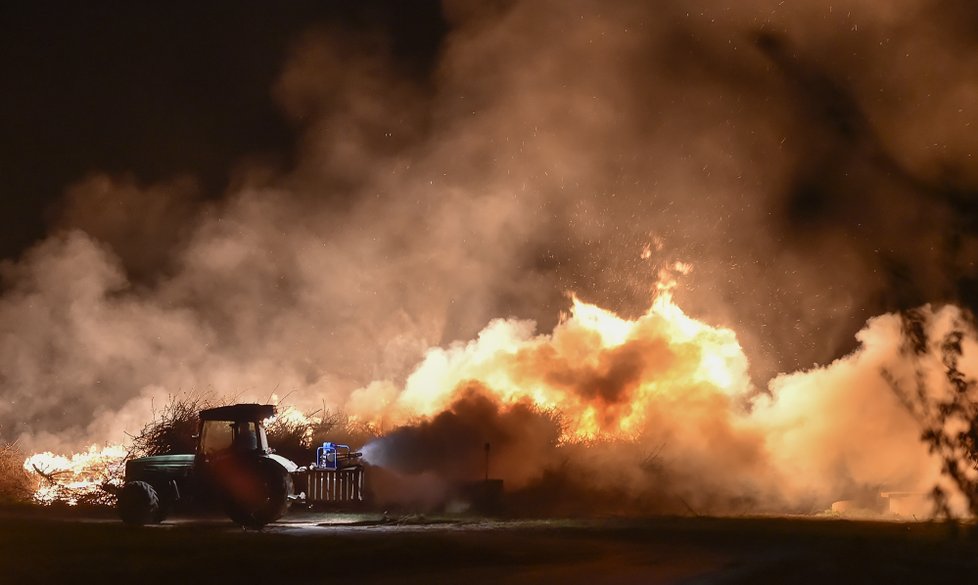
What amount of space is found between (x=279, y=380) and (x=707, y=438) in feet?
70.1

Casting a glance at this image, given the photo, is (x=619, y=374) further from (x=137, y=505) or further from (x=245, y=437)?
(x=137, y=505)

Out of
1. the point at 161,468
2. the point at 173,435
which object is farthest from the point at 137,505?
the point at 173,435

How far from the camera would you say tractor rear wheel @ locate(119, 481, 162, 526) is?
27453mm

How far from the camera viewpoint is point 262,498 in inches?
1064

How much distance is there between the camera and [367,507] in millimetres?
33875

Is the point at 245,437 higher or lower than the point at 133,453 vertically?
lower

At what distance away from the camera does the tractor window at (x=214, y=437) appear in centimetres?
2854

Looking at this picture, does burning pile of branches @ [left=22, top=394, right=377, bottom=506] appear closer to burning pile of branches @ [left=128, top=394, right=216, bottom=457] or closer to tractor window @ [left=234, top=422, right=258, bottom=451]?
burning pile of branches @ [left=128, top=394, right=216, bottom=457]

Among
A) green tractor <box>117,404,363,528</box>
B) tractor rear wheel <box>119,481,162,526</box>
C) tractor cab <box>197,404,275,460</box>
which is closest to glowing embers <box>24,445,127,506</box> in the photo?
green tractor <box>117,404,363,528</box>

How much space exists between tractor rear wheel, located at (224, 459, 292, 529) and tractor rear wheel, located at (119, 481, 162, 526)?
6.72 feet

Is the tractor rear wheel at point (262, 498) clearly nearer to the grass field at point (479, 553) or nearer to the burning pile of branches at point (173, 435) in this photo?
the grass field at point (479, 553)

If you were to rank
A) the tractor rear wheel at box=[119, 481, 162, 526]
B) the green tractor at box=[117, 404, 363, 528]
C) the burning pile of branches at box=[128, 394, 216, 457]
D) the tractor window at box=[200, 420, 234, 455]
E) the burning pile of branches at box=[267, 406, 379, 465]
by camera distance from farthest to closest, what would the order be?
the burning pile of branches at box=[267, 406, 379, 465] → the burning pile of branches at box=[128, 394, 216, 457] → the tractor window at box=[200, 420, 234, 455] → the tractor rear wheel at box=[119, 481, 162, 526] → the green tractor at box=[117, 404, 363, 528]

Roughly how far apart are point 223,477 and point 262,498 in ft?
4.42

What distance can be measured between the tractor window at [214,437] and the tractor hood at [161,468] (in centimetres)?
60
